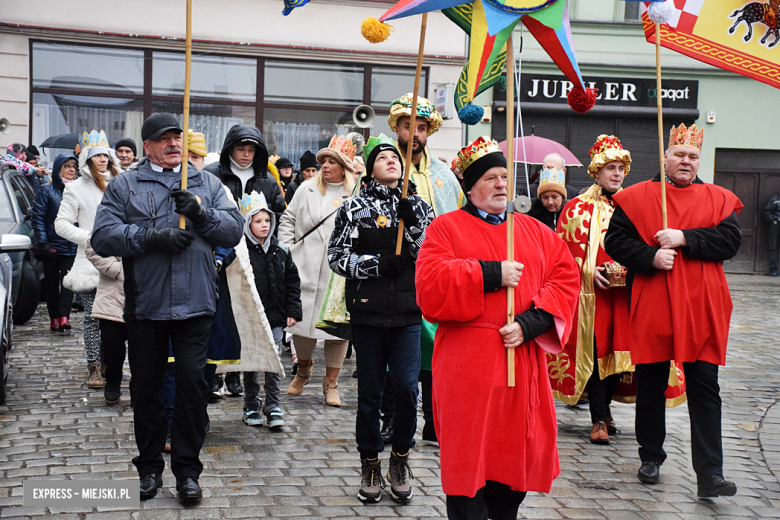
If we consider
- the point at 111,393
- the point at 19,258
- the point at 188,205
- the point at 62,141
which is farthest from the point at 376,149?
the point at 62,141

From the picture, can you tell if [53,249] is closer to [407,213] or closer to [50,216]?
[50,216]

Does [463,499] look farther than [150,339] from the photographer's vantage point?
No

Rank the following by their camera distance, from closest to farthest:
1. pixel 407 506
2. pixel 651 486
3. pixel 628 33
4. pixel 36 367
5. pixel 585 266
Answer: pixel 407 506 → pixel 651 486 → pixel 585 266 → pixel 36 367 → pixel 628 33

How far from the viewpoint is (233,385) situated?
7258mm

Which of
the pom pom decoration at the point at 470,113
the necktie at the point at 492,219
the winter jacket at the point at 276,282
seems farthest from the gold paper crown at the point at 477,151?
the winter jacket at the point at 276,282

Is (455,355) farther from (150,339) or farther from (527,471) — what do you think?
(150,339)

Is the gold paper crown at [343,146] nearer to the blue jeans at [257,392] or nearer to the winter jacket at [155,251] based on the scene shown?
the blue jeans at [257,392]

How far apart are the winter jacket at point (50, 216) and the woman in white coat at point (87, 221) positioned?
113 inches

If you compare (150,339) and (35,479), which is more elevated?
(150,339)

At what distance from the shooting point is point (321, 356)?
363 inches

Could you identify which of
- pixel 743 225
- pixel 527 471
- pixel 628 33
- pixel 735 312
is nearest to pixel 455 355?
pixel 527 471

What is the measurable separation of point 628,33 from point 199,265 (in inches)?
663

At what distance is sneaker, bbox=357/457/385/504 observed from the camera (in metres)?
4.55

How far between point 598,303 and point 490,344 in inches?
116
